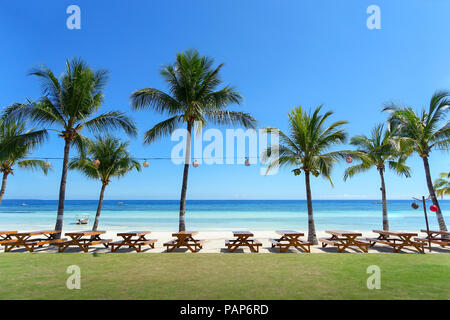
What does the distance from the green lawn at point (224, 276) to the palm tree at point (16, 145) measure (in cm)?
471

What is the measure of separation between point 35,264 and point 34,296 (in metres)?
2.96

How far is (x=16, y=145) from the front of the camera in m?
10.1

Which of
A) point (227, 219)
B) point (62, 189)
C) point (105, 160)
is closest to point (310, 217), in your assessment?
point (62, 189)

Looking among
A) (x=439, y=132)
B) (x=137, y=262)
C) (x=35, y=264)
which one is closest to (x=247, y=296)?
(x=137, y=262)

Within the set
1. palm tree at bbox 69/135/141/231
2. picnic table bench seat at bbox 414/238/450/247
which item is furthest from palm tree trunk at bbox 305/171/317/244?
palm tree at bbox 69/135/141/231

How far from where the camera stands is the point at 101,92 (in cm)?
1104

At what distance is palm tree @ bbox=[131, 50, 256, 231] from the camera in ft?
34.4

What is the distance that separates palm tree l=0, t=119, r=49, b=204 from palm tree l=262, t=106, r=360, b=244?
32.8ft

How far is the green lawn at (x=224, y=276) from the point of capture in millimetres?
4168

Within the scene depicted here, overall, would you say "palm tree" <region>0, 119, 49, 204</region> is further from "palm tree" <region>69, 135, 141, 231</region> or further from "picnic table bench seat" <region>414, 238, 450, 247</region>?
"picnic table bench seat" <region>414, 238, 450, 247</region>

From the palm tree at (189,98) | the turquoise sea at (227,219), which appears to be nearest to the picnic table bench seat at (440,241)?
the turquoise sea at (227,219)

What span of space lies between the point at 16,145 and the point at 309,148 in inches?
480

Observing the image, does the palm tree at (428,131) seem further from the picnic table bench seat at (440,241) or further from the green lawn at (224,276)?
the green lawn at (224,276)

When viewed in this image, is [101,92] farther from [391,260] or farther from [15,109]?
[391,260]
